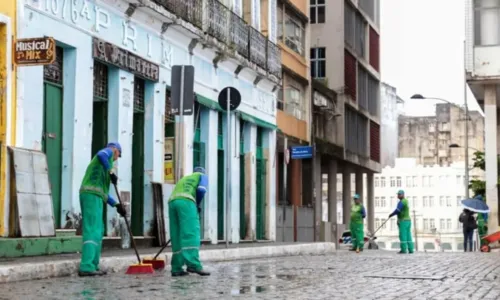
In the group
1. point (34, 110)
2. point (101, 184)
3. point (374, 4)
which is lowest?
point (101, 184)

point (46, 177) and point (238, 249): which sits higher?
point (46, 177)

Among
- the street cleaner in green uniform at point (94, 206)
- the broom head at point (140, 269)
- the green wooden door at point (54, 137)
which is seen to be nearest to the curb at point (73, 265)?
the street cleaner in green uniform at point (94, 206)

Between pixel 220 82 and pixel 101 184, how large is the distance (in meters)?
14.4

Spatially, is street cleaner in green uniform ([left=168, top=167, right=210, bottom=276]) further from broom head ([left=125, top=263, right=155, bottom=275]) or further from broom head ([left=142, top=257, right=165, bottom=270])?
broom head ([left=142, top=257, right=165, bottom=270])

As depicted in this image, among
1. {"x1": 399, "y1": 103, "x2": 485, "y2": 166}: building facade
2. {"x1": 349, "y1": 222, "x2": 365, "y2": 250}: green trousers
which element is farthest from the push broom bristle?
{"x1": 399, "y1": 103, "x2": 485, "y2": 166}: building facade

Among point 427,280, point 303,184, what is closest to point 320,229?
point 303,184

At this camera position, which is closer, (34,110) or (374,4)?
(34,110)

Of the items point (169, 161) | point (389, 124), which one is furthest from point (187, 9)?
point (389, 124)

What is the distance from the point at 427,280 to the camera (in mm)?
12711

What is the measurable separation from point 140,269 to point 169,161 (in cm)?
946

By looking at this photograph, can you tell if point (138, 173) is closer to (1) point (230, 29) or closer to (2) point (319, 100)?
(1) point (230, 29)

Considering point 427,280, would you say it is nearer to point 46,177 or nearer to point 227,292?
point 227,292

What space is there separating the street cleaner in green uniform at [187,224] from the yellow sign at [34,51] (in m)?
2.88

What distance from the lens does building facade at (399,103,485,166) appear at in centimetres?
10644
